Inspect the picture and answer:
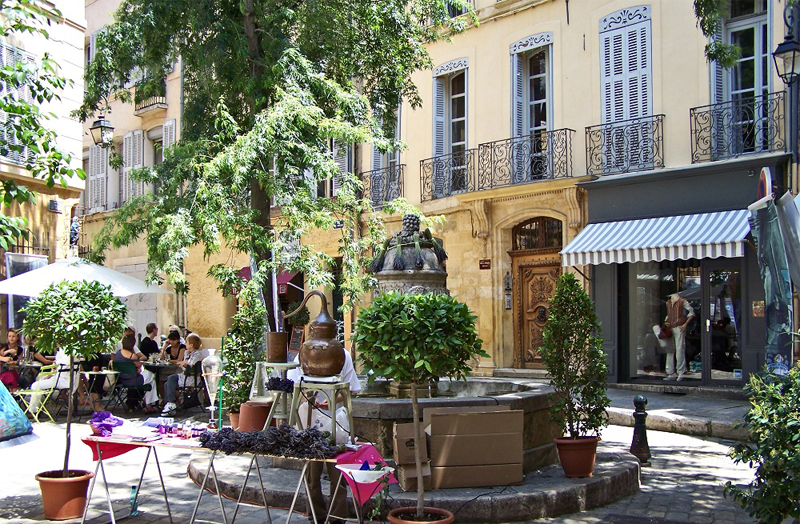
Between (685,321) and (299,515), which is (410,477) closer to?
(299,515)

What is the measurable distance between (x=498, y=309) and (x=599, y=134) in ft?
13.5

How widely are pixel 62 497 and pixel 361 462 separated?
2480mm

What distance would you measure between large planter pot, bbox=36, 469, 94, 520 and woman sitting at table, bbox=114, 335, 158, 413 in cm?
608

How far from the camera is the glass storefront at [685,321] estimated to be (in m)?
13.1

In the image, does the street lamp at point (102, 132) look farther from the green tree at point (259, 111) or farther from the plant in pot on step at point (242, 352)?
the plant in pot on step at point (242, 352)

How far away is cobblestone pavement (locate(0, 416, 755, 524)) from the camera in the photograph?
19.5 ft

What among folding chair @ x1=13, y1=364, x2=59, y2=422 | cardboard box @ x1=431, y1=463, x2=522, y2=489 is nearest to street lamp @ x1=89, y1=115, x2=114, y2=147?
folding chair @ x1=13, y1=364, x2=59, y2=422

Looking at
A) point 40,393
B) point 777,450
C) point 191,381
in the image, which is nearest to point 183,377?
point 191,381

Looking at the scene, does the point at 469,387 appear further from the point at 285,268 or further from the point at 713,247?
the point at 713,247

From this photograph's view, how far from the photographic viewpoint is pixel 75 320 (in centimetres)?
629

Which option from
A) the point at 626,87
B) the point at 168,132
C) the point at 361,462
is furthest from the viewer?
the point at 168,132

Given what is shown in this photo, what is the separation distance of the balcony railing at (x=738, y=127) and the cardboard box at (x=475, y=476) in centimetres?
875

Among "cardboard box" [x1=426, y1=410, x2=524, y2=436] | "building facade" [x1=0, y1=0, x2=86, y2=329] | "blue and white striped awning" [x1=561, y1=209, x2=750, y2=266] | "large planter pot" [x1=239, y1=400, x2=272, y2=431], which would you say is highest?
"building facade" [x1=0, y1=0, x2=86, y2=329]

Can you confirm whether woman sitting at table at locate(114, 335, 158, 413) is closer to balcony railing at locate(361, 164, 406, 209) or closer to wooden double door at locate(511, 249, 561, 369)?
wooden double door at locate(511, 249, 561, 369)
